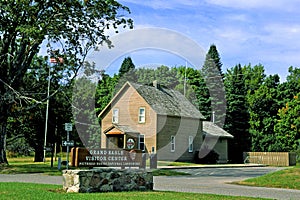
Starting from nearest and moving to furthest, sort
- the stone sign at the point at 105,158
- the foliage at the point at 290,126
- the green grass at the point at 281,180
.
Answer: the green grass at the point at 281,180 → the stone sign at the point at 105,158 → the foliage at the point at 290,126

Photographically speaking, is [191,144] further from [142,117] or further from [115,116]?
[115,116]

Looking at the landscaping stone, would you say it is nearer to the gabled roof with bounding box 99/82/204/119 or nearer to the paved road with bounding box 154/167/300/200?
the paved road with bounding box 154/167/300/200

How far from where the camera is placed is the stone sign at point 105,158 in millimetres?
25011

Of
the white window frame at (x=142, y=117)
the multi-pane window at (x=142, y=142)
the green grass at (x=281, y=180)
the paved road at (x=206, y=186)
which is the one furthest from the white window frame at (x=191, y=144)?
the green grass at (x=281, y=180)

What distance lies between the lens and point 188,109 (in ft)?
157

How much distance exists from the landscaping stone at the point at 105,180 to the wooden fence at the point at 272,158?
118 ft

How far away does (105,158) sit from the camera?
88.7 feet

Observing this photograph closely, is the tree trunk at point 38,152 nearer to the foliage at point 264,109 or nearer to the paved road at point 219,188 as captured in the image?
the paved road at point 219,188

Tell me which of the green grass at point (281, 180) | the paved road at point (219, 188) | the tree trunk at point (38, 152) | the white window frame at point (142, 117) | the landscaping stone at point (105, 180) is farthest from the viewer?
the tree trunk at point (38, 152)

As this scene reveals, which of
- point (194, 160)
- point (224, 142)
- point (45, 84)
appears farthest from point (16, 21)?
point (224, 142)

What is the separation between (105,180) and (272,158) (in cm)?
3866

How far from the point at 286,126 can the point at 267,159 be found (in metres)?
10.3

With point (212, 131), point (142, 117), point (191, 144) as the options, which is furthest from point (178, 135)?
point (212, 131)

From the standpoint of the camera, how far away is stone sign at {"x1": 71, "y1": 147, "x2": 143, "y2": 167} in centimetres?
2501
